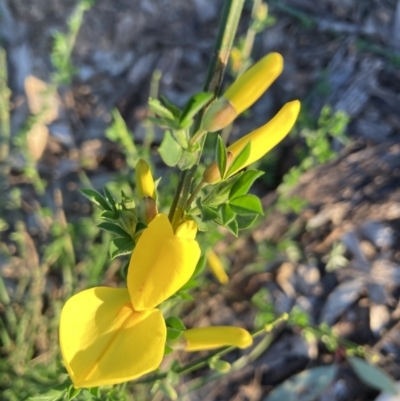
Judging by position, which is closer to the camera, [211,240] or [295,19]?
[211,240]

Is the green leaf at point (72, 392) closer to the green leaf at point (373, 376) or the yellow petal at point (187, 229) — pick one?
the yellow petal at point (187, 229)

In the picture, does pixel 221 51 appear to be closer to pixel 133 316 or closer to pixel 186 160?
pixel 186 160

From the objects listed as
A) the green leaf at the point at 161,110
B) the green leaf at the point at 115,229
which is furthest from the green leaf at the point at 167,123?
the green leaf at the point at 115,229

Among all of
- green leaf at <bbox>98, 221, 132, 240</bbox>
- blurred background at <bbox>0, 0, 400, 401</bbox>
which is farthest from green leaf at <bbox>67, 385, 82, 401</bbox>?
blurred background at <bbox>0, 0, 400, 401</bbox>

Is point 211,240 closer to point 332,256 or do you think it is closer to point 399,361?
point 332,256

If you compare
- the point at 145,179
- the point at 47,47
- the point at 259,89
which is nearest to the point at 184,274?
the point at 145,179

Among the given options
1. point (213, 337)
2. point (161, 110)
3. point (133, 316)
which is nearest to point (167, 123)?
point (161, 110)
